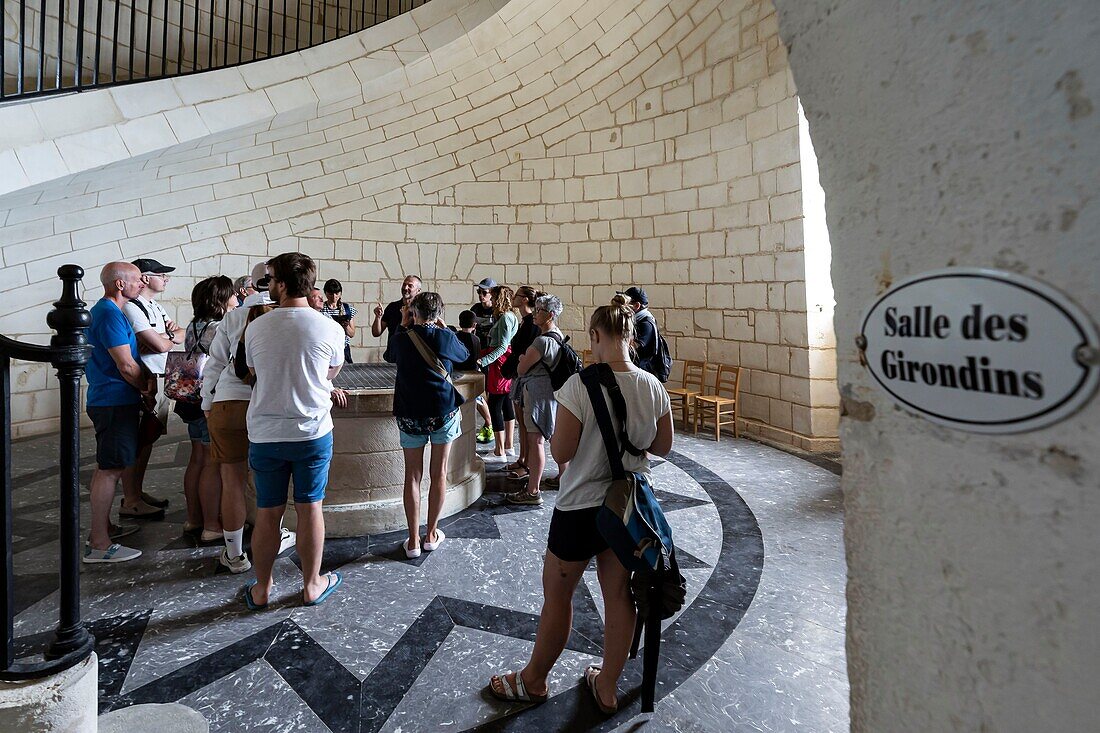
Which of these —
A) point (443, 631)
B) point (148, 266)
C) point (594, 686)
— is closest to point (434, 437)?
point (443, 631)

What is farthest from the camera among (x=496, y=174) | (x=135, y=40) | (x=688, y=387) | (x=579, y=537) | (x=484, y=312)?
(x=496, y=174)

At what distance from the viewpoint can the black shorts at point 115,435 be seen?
2793 mm

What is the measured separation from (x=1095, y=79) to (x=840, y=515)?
3696 millimetres

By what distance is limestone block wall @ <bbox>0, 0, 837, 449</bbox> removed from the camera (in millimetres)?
5211

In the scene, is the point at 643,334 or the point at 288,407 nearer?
the point at 288,407

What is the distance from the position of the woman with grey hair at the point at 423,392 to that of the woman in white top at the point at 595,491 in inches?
46.8

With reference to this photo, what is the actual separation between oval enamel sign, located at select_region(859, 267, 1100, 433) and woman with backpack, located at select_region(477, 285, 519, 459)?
3195 millimetres

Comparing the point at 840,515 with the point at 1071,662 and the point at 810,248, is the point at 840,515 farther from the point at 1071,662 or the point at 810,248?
the point at 1071,662

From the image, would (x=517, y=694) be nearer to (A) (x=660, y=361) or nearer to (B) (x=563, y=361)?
(B) (x=563, y=361)

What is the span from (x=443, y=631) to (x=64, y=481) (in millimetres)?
1434

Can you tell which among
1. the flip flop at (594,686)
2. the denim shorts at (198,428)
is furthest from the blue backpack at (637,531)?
the denim shorts at (198,428)

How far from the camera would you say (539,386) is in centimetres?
351

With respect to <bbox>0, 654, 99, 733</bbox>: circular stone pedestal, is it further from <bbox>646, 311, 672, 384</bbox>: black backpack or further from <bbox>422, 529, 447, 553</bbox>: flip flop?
<bbox>646, 311, 672, 384</bbox>: black backpack

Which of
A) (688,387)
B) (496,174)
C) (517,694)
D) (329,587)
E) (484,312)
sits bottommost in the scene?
(517,694)
